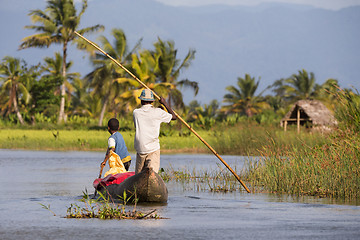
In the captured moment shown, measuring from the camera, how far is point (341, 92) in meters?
16.7

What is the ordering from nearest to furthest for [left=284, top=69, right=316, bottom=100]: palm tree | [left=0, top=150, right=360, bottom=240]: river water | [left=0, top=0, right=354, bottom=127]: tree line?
[left=0, top=150, right=360, bottom=240]: river water, [left=0, top=0, right=354, bottom=127]: tree line, [left=284, top=69, right=316, bottom=100]: palm tree

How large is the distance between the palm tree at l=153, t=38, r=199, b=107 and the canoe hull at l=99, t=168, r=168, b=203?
132 feet

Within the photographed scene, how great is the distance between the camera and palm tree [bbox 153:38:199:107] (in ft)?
174

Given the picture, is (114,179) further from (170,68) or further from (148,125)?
(170,68)

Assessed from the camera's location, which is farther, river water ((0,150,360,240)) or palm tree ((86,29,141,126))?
palm tree ((86,29,141,126))

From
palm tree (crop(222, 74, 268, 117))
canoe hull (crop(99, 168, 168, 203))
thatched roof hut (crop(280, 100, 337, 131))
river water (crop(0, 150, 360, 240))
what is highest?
palm tree (crop(222, 74, 268, 117))

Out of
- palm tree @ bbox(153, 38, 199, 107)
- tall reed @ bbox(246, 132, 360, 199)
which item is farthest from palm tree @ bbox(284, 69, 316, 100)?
tall reed @ bbox(246, 132, 360, 199)

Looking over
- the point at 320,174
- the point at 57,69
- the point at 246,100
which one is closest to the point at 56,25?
the point at 57,69

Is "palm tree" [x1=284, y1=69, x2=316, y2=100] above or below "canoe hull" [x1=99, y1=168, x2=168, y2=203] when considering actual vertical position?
above

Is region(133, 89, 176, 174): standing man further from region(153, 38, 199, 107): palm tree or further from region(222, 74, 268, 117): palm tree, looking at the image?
region(222, 74, 268, 117): palm tree

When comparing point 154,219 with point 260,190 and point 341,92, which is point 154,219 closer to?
point 260,190

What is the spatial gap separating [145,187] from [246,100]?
202 feet

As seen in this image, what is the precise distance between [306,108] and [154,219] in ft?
112

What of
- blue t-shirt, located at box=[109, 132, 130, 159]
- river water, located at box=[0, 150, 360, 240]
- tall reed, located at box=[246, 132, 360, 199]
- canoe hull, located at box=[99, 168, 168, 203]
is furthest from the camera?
tall reed, located at box=[246, 132, 360, 199]
